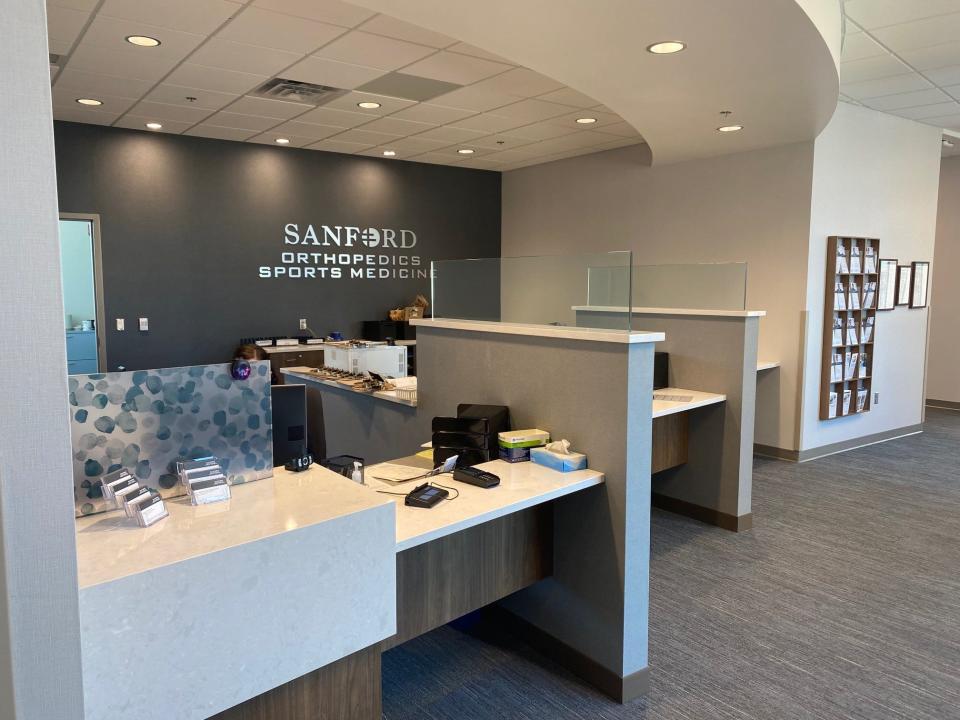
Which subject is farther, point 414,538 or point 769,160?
point 769,160

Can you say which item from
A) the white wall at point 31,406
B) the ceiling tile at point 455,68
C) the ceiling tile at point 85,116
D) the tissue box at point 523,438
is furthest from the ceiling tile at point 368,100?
the white wall at point 31,406

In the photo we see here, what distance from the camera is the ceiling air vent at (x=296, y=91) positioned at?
468 centimetres

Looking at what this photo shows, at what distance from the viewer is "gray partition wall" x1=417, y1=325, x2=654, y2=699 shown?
2357mm

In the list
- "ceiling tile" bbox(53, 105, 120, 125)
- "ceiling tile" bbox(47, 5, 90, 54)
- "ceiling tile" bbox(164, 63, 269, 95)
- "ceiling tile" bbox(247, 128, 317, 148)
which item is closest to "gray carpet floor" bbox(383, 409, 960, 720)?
"ceiling tile" bbox(47, 5, 90, 54)

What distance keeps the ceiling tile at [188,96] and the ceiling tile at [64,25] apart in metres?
0.83

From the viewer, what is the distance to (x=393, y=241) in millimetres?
7668

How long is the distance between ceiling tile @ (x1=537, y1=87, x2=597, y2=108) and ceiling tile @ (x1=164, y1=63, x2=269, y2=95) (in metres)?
2.01

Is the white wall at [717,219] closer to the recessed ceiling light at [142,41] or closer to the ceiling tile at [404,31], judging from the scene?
the ceiling tile at [404,31]

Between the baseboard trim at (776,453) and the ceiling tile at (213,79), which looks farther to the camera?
the baseboard trim at (776,453)

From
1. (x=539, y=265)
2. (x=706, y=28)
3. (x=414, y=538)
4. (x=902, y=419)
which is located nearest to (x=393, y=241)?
(x=539, y=265)

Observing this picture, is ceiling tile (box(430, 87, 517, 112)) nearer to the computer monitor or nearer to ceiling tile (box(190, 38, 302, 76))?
ceiling tile (box(190, 38, 302, 76))

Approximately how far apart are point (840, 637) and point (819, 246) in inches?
145

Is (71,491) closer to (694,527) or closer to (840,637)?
A: (840,637)

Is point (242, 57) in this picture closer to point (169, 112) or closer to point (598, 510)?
point (169, 112)
